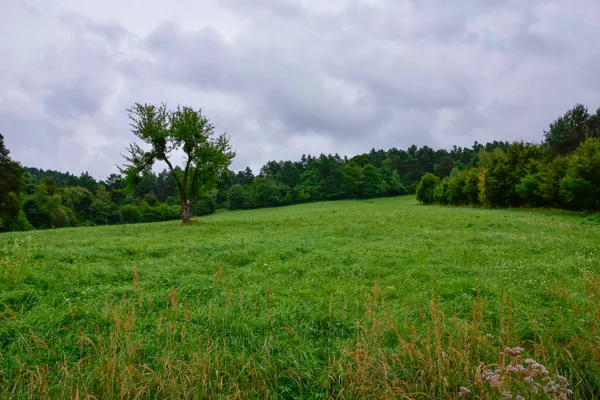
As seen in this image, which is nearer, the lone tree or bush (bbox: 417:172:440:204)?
the lone tree

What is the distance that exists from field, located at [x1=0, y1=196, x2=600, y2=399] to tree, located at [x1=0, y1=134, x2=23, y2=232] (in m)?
42.5

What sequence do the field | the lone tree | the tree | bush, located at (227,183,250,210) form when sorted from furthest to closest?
bush, located at (227,183,250,210) → the tree → the lone tree → the field

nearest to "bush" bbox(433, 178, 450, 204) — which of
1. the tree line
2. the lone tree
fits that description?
the tree line

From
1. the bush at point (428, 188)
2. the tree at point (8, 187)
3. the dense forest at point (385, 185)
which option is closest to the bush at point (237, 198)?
the dense forest at point (385, 185)

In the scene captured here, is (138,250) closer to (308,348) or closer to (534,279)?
(308,348)

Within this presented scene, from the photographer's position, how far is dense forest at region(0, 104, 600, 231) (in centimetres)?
3206

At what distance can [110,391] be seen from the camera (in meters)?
3.79

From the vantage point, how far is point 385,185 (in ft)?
286

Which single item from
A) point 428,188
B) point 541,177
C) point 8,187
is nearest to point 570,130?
point 428,188

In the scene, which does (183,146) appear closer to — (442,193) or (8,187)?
(8,187)

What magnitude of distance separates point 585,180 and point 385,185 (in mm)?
59236

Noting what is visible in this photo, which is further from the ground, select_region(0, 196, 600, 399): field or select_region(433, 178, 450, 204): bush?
select_region(433, 178, 450, 204): bush

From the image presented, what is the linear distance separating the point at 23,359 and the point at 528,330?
302 inches

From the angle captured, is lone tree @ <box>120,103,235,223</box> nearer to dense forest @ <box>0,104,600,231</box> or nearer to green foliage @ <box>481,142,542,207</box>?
dense forest @ <box>0,104,600,231</box>
